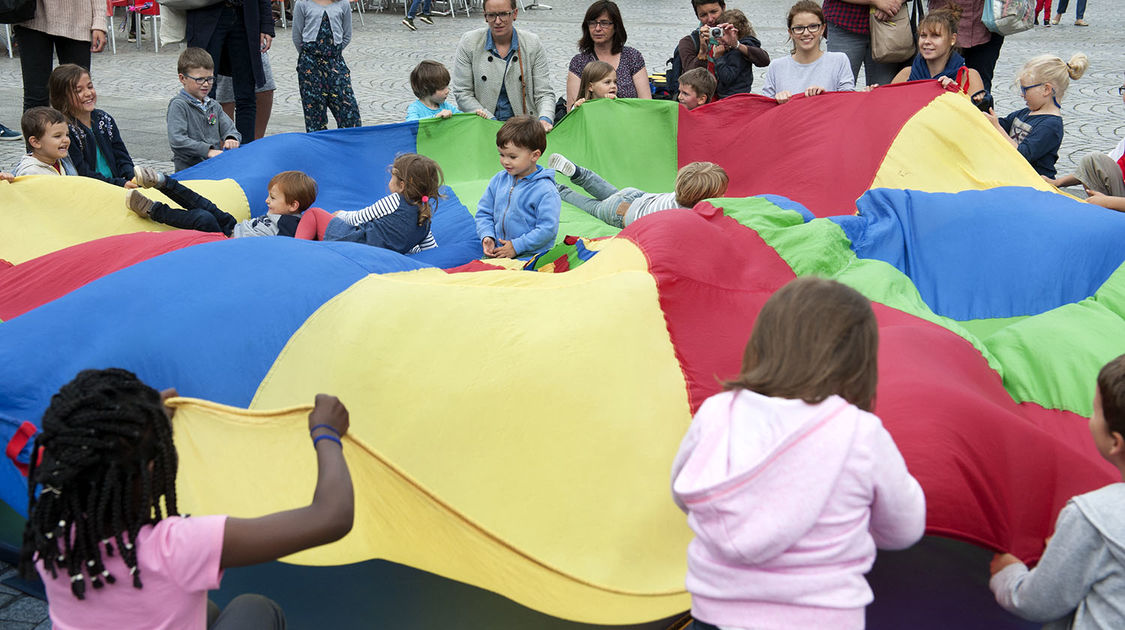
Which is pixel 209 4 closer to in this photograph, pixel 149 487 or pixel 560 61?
pixel 149 487

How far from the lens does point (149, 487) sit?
5.04 ft

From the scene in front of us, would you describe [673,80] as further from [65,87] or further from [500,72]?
[65,87]

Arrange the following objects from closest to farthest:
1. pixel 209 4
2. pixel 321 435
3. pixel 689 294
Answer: pixel 321 435 < pixel 689 294 < pixel 209 4

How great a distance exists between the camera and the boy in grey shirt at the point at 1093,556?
5.38 ft

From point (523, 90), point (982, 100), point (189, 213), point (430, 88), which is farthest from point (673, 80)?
point (189, 213)

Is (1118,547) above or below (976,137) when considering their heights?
below

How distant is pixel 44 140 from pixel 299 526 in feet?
10.6

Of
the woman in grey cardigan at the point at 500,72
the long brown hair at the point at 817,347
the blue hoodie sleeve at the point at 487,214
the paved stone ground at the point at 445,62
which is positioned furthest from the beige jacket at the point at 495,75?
the long brown hair at the point at 817,347

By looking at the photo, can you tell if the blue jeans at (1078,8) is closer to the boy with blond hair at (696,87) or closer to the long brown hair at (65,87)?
the boy with blond hair at (696,87)

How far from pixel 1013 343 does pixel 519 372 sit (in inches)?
53.9

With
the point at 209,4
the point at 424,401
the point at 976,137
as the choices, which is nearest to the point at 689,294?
the point at 424,401

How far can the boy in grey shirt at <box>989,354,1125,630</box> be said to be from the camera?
1641 mm

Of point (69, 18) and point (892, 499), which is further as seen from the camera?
point (69, 18)

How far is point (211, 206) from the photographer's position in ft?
13.6
